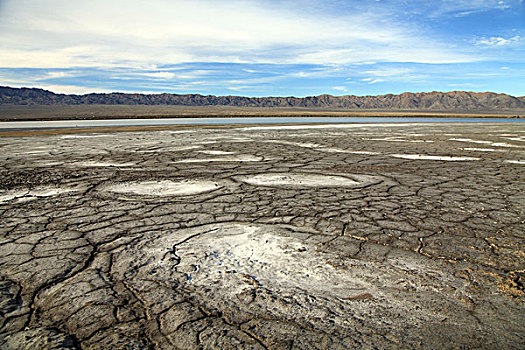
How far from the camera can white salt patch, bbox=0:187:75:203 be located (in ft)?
16.1

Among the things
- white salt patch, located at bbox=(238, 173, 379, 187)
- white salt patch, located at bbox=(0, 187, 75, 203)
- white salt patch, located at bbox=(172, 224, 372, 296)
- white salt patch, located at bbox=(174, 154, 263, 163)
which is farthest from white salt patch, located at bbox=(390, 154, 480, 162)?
white salt patch, located at bbox=(0, 187, 75, 203)

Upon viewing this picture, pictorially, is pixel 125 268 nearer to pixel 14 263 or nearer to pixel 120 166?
pixel 14 263

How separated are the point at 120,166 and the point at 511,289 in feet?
22.8

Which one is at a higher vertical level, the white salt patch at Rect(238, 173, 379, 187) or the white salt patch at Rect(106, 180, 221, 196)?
the white salt patch at Rect(238, 173, 379, 187)

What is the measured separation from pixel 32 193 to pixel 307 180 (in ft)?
13.5

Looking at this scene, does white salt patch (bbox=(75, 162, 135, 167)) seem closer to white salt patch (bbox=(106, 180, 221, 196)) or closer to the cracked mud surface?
the cracked mud surface

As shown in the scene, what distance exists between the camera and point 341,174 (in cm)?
648

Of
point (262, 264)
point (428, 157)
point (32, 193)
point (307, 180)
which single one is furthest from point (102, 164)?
point (428, 157)

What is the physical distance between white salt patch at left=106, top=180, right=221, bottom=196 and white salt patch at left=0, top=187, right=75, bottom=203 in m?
0.69

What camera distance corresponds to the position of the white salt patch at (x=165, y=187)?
16.8 feet

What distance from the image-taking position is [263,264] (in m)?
2.85

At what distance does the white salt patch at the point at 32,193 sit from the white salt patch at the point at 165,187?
689 millimetres

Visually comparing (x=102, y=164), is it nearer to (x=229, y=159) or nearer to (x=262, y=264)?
(x=229, y=159)

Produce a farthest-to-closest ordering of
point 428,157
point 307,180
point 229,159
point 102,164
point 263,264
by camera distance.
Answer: point 428,157 < point 229,159 < point 102,164 < point 307,180 < point 263,264
